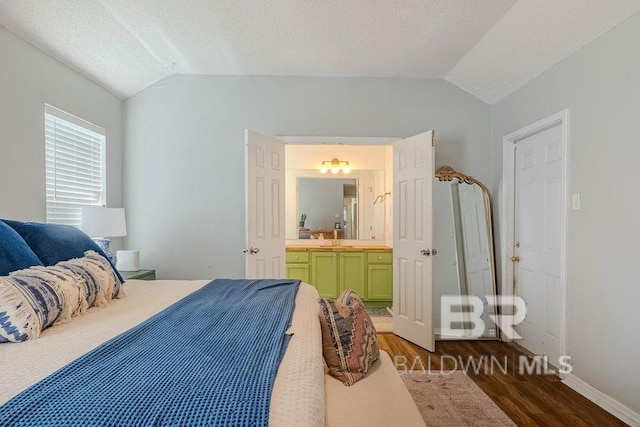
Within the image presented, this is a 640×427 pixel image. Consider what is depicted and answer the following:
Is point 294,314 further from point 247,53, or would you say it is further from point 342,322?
point 247,53

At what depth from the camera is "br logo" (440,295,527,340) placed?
327 centimetres

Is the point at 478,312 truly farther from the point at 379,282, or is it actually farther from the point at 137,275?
the point at 137,275

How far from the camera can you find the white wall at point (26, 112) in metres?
2.21

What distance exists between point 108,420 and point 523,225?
11.3 feet

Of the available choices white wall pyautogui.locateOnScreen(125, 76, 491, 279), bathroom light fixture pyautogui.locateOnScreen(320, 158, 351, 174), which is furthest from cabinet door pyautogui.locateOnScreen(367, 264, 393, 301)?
white wall pyautogui.locateOnScreen(125, 76, 491, 279)

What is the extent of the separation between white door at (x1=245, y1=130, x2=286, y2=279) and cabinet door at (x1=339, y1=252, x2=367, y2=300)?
131 cm

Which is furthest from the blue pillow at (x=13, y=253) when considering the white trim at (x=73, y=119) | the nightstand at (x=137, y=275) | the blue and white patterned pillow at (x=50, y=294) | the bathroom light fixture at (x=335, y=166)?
the bathroom light fixture at (x=335, y=166)

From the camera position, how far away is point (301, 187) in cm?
511

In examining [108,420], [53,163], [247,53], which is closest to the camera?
[108,420]

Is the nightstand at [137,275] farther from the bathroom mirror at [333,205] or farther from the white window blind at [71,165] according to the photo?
the bathroom mirror at [333,205]

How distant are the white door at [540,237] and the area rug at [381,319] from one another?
1306 mm

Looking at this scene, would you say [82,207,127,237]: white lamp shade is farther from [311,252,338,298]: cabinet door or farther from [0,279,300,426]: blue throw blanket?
[311,252,338,298]: cabinet door

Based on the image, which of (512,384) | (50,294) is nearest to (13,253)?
(50,294)

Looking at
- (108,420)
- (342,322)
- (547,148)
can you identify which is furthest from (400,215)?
(108,420)
